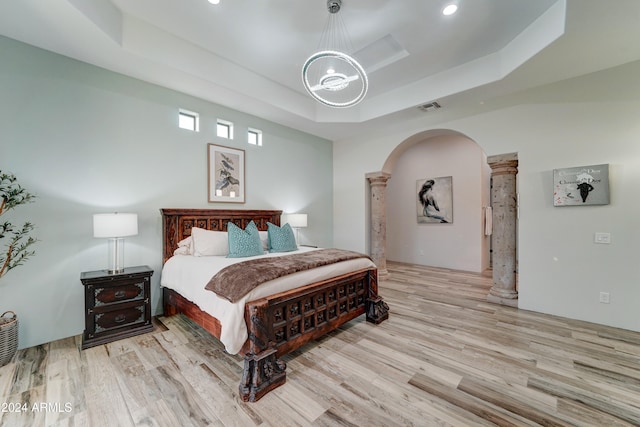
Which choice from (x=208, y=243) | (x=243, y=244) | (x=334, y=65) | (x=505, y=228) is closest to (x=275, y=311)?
(x=243, y=244)

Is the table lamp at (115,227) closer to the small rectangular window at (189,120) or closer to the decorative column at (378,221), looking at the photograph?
the small rectangular window at (189,120)

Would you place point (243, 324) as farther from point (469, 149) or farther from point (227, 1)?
point (469, 149)

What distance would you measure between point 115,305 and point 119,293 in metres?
0.12

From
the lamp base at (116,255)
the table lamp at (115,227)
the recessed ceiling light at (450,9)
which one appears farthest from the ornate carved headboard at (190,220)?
the recessed ceiling light at (450,9)

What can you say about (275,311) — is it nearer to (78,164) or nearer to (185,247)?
(185,247)

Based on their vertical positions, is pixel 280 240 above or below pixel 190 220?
below

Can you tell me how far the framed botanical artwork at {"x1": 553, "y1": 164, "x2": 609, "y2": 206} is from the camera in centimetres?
303

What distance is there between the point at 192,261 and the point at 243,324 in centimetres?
128

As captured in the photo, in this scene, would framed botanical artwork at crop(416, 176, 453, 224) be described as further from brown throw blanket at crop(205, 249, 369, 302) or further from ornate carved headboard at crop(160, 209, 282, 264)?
brown throw blanket at crop(205, 249, 369, 302)

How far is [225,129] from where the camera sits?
13.6ft

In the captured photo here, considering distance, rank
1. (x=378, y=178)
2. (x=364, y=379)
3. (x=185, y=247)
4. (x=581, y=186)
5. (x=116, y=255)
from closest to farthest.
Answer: (x=364, y=379)
(x=116, y=255)
(x=581, y=186)
(x=185, y=247)
(x=378, y=178)

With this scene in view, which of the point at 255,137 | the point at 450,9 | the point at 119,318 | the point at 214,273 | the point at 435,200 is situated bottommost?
the point at 119,318

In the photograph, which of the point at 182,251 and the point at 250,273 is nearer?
the point at 250,273

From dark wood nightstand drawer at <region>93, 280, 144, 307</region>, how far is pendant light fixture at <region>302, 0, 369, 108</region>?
9.07 feet
